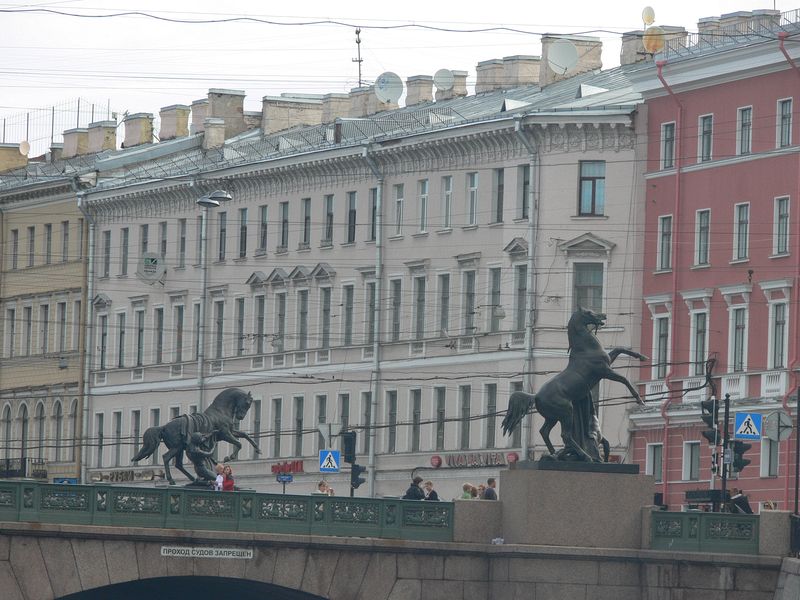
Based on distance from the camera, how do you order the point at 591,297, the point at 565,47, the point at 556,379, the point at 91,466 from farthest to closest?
the point at 91,466 → the point at 565,47 → the point at 591,297 → the point at 556,379

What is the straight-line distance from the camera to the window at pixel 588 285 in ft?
230

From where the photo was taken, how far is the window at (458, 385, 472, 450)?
7269 cm

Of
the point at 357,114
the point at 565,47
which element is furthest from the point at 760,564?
the point at 357,114

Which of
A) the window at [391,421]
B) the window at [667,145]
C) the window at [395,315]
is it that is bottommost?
the window at [391,421]

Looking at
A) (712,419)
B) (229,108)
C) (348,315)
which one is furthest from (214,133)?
(712,419)

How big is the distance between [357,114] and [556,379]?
40.5 m

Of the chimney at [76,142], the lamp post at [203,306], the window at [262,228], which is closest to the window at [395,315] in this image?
the window at [262,228]

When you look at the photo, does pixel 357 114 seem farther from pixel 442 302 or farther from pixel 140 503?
pixel 140 503

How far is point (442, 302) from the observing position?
73688 millimetres

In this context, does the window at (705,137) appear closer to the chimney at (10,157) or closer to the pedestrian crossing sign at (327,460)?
the pedestrian crossing sign at (327,460)

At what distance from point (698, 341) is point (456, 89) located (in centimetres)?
1544

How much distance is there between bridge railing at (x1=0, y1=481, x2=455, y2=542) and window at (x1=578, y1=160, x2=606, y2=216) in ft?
92.5

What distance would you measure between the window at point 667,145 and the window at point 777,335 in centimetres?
518

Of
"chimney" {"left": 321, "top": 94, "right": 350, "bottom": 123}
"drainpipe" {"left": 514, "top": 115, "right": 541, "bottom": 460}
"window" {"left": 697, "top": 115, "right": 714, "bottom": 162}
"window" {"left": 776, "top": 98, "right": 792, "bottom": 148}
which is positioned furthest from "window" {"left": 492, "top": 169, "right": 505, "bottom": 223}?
"chimney" {"left": 321, "top": 94, "right": 350, "bottom": 123}
